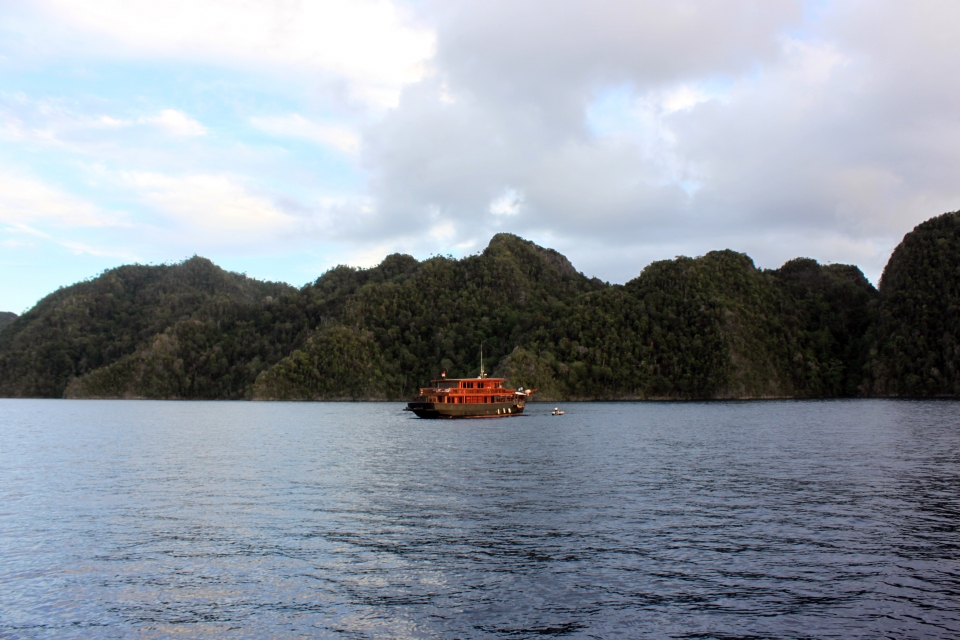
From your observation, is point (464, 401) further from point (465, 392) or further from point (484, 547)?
point (484, 547)

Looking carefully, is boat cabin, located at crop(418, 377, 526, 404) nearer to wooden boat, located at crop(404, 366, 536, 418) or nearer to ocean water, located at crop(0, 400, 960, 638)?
wooden boat, located at crop(404, 366, 536, 418)

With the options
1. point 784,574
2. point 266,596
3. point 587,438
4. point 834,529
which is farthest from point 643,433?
point 266,596

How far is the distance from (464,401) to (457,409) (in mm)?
2200

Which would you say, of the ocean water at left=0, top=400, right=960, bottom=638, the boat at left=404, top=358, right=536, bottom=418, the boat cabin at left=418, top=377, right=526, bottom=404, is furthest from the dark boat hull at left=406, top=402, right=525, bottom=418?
the ocean water at left=0, top=400, right=960, bottom=638

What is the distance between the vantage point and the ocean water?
19.8m

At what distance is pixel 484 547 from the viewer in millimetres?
27469

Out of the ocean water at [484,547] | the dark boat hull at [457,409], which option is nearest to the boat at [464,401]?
the dark boat hull at [457,409]

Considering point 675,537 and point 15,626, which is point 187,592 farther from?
point 675,537

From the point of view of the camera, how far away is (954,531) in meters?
30.0

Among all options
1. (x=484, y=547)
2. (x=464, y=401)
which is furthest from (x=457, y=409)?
(x=484, y=547)

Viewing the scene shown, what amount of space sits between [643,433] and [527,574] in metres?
66.6

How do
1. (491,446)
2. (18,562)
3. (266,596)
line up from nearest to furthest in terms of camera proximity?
(266,596) < (18,562) < (491,446)

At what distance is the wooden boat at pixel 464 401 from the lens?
123 metres

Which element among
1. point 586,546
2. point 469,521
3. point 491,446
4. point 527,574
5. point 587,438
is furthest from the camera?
point 587,438
